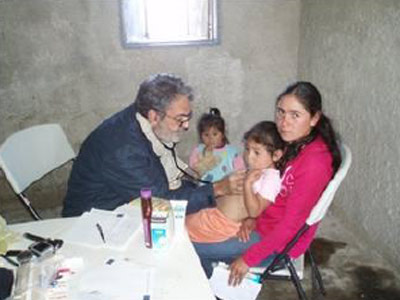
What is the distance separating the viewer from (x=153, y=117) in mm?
2137

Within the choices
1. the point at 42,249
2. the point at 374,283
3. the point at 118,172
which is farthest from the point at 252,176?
the point at 374,283

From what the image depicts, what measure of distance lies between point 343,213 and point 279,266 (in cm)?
156

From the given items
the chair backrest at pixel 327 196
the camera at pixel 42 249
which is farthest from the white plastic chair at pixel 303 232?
the camera at pixel 42 249

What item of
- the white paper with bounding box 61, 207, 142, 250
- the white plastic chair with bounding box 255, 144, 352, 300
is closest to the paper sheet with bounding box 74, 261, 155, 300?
the white paper with bounding box 61, 207, 142, 250

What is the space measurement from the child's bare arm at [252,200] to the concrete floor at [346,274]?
2.46ft

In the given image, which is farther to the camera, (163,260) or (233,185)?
(233,185)

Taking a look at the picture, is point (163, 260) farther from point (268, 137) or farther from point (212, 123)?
point (212, 123)

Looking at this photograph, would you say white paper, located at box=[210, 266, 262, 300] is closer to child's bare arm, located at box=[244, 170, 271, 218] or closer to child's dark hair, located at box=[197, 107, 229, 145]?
child's bare arm, located at box=[244, 170, 271, 218]

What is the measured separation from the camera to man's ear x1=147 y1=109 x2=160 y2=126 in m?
2.12

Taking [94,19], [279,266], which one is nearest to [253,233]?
[279,266]

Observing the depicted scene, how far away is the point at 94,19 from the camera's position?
3354mm

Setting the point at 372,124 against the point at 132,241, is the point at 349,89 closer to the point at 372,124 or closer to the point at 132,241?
the point at 372,124

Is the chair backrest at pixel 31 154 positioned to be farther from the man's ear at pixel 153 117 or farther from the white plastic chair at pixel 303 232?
the white plastic chair at pixel 303 232

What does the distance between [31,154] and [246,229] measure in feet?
4.04
